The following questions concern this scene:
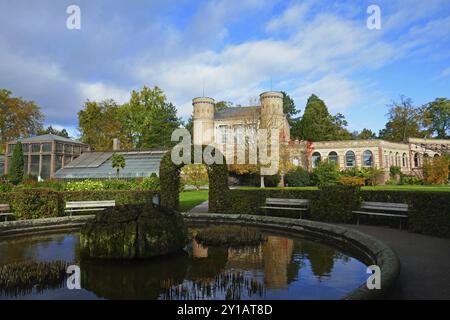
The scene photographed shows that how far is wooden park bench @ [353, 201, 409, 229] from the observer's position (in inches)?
394

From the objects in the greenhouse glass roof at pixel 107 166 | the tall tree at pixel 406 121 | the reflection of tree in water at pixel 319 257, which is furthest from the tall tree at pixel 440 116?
the reflection of tree in water at pixel 319 257

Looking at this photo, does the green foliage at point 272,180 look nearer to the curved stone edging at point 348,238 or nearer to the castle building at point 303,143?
the castle building at point 303,143

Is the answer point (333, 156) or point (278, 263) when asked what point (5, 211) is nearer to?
point (278, 263)

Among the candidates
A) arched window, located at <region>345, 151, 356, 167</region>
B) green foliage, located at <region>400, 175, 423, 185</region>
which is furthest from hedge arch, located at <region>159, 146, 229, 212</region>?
arched window, located at <region>345, 151, 356, 167</region>

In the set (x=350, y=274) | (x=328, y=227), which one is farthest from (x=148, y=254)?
(x=328, y=227)

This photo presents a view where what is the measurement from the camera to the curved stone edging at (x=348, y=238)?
4.34m

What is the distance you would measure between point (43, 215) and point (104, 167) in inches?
898

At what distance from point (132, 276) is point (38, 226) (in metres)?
7.06

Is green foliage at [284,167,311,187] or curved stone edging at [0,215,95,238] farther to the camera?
green foliage at [284,167,311,187]

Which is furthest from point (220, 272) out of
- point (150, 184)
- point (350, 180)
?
point (350, 180)

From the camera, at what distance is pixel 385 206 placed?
34.2 feet

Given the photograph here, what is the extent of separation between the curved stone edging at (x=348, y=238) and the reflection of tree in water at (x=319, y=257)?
63cm

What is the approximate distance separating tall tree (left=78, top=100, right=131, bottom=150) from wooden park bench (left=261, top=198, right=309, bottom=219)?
41832 millimetres

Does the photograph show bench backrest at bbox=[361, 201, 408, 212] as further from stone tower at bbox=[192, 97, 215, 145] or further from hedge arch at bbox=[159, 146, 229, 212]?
stone tower at bbox=[192, 97, 215, 145]
